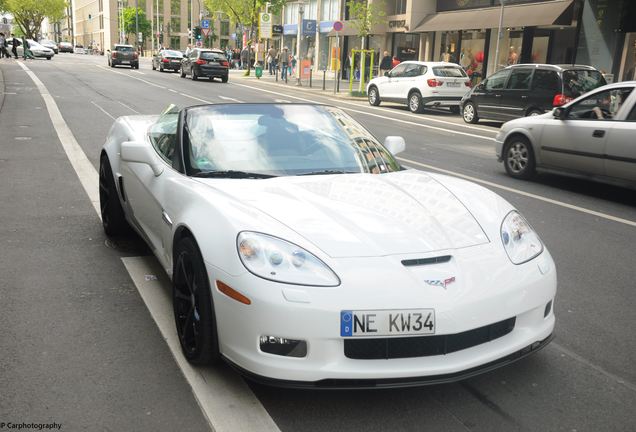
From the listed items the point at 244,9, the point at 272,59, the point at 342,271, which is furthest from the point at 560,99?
the point at 244,9

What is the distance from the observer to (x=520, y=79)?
1661cm

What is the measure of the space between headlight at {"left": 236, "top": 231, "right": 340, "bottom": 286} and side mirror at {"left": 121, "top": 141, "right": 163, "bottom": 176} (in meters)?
1.43

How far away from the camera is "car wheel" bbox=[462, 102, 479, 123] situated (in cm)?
Result: 1828

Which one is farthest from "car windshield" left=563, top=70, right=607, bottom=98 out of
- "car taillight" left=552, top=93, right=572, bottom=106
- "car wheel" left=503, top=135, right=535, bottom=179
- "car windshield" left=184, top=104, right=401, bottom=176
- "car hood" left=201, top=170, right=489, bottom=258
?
"car hood" left=201, top=170, right=489, bottom=258

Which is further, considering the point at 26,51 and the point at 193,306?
the point at 26,51

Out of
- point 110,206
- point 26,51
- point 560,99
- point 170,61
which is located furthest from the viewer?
point 26,51

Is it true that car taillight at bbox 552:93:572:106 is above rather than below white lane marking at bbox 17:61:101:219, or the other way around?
above

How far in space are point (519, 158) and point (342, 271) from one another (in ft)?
24.5

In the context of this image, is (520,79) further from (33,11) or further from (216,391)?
(33,11)

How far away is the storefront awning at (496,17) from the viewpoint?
2448cm

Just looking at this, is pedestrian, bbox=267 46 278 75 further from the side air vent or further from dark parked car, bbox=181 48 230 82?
the side air vent

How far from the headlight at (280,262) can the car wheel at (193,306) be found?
0.28 m

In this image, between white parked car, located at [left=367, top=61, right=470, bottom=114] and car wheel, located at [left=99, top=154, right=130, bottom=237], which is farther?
white parked car, located at [left=367, top=61, right=470, bottom=114]

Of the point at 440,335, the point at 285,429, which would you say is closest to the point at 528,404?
the point at 440,335
